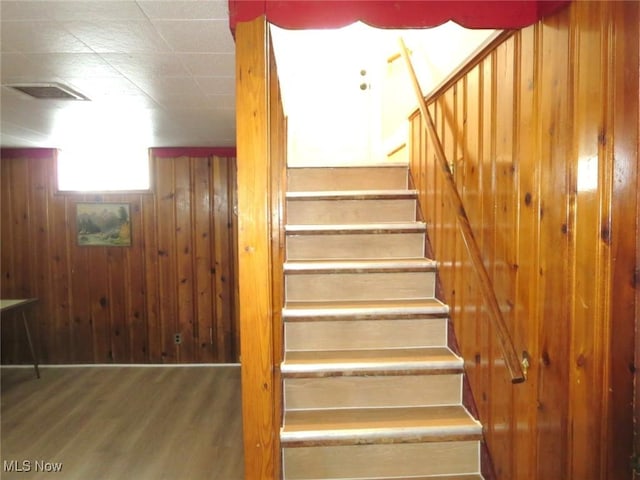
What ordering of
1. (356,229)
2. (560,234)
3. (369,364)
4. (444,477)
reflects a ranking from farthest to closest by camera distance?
(356,229) → (369,364) → (444,477) → (560,234)

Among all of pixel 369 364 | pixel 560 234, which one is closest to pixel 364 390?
pixel 369 364

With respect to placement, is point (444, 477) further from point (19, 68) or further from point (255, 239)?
point (19, 68)

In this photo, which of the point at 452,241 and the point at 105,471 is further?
the point at 105,471

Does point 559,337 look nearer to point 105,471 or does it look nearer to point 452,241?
point 452,241

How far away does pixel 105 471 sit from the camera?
2.45 m

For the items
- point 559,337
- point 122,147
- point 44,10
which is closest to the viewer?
point 559,337

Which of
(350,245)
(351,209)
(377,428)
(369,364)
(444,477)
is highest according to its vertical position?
(351,209)

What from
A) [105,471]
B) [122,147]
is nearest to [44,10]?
[105,471]

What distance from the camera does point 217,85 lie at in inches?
93.4

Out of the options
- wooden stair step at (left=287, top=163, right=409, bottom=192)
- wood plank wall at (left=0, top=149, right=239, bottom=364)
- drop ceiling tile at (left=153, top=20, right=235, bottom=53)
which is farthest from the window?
drop ceiling tile at (left=153, top=20, right=235, bottom=53)

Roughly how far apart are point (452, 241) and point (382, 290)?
0.52 m

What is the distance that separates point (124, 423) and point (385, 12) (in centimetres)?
317

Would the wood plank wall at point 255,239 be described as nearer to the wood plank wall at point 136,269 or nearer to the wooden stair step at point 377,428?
the wooden stair step at point 377,428

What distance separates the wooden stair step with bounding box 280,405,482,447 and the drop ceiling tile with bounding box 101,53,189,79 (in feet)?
5.92
